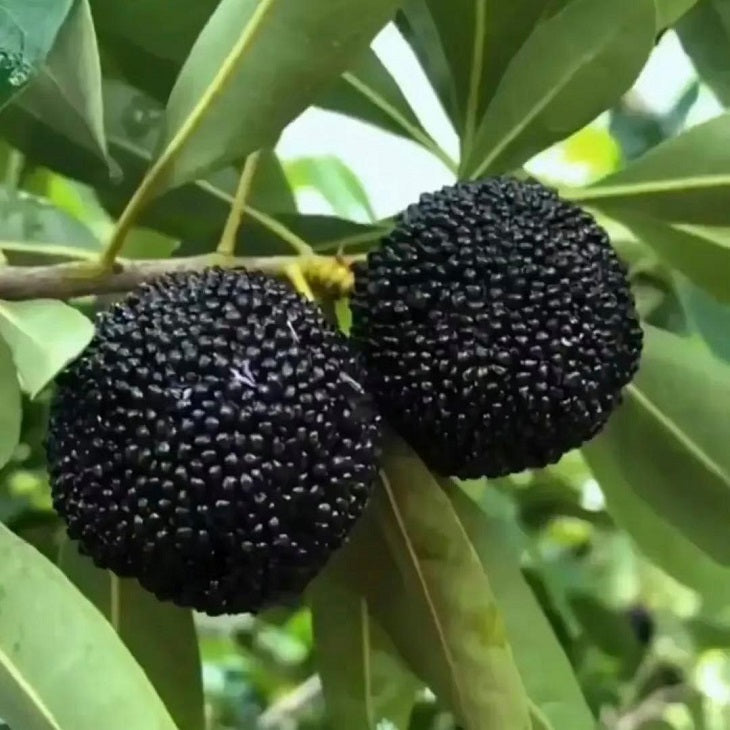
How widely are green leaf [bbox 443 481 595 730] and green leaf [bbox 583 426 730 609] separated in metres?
0.10

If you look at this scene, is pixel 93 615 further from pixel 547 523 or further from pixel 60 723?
pixel 547 523

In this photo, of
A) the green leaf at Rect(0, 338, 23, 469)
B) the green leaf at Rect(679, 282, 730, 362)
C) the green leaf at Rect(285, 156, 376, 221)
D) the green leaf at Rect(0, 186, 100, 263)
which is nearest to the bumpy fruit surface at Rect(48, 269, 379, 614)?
the green leaf at Rect(0, 338, 23, 469)

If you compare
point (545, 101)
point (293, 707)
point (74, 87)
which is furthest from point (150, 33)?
point (293, 707)

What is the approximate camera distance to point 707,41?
2.71 feet

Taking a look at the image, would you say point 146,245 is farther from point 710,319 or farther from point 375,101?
point 710,319

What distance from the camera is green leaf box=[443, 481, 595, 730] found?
2.19 feet

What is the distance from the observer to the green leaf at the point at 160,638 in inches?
26.7

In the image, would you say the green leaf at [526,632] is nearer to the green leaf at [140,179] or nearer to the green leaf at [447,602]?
the green leaf at [447,602]

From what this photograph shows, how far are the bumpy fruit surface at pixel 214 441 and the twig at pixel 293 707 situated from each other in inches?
26.8

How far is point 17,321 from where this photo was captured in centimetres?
48

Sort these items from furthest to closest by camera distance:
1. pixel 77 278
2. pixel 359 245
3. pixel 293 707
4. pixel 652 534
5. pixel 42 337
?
pixel 293 707 < pixel 652 534 < pixel 359 245 < pixel 77 278 < pixel 42 337

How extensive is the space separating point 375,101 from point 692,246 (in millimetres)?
191

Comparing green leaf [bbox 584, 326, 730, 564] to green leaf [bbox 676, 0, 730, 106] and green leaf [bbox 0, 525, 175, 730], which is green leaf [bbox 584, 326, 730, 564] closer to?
green leaf [bbox 676, 0, 730, 106]

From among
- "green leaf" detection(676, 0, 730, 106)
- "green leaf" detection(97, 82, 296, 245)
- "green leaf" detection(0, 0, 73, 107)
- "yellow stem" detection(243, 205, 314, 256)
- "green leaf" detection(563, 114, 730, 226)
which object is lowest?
"green leaf" detection(97, 82, 296, 245)
